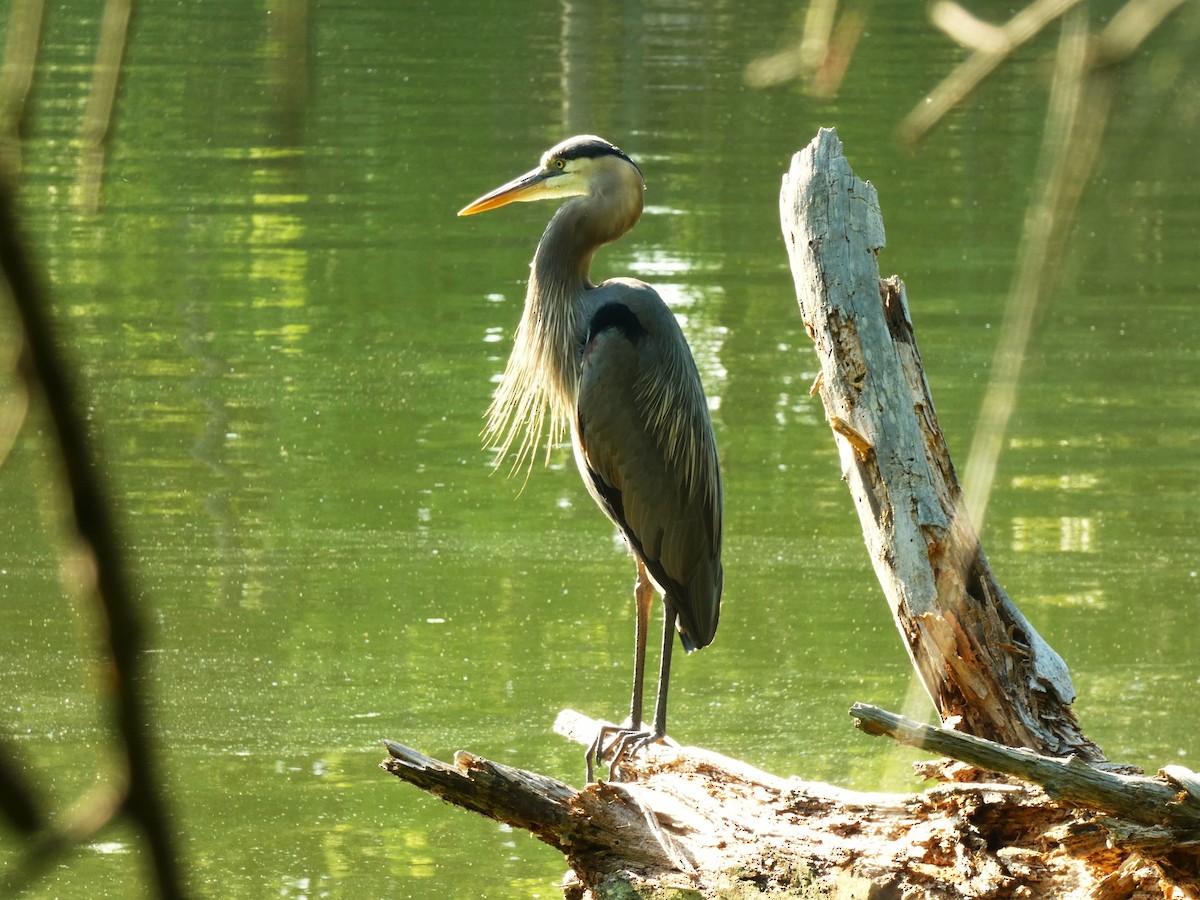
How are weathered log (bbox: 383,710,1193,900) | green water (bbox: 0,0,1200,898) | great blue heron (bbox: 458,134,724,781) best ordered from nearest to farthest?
weathered log (bbox: 383,710,1193,900), great blue heron (bbox: 458,134,724,781), green water (bbox: 0,0,1200,898)

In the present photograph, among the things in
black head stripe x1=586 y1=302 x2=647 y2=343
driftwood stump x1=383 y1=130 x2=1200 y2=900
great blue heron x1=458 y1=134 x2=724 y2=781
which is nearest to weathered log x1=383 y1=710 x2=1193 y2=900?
driftwood stump x1=383 y1=130 x2=1200 y2=900

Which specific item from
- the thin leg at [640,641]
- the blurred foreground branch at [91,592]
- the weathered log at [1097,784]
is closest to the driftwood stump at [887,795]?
the weathered log at [1097,784]

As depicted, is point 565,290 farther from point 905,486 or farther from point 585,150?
point 905,486

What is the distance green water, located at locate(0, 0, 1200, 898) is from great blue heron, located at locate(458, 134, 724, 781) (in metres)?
0.76

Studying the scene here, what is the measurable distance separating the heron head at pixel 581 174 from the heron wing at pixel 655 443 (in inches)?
12.7

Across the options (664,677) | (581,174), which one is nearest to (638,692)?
(664,677)

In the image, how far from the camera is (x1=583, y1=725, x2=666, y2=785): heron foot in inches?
145

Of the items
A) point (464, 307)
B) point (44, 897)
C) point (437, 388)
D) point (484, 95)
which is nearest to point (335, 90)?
point (484, 95)

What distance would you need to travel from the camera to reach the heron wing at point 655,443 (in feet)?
13.0

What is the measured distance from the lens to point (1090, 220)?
1162 centimetres

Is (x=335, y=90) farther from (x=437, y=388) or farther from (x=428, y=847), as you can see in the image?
(x=428, y=847)

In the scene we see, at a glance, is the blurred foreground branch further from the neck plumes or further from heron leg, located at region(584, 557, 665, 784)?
the neck plumes

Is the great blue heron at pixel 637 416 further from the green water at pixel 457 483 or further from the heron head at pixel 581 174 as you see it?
the green water at pixel 457 483

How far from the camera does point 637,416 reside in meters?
3.97
